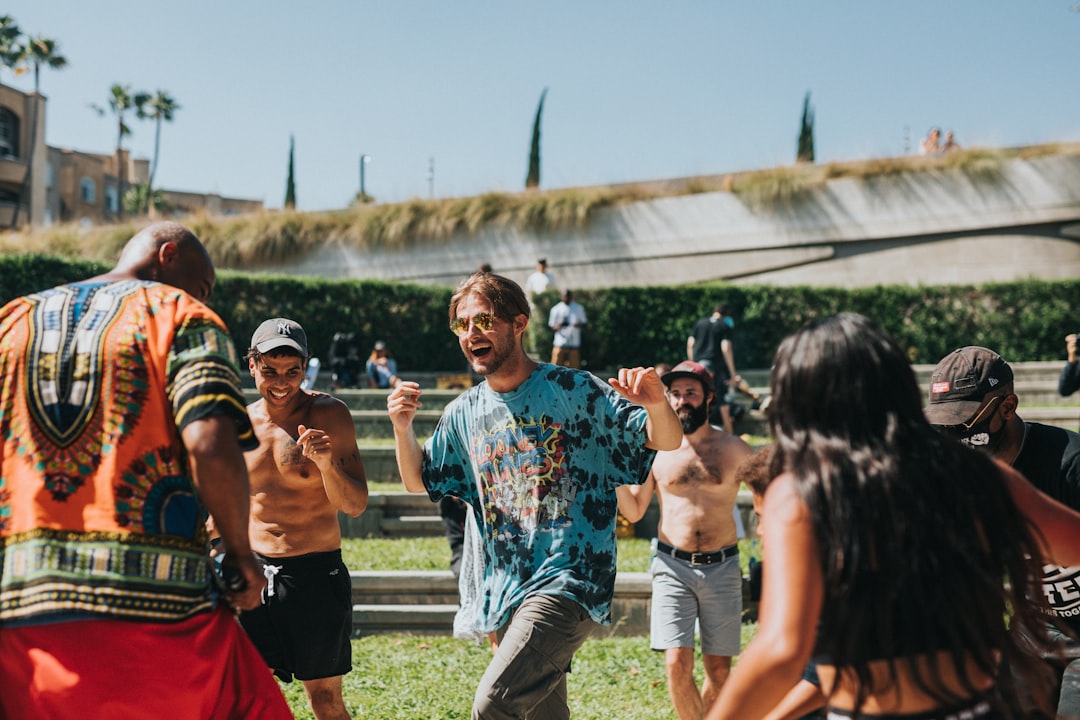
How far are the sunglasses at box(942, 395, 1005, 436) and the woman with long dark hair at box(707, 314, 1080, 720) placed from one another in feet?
4.40

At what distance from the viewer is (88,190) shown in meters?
63.6

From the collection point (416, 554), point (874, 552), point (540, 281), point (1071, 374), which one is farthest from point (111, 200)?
point (874, 552)

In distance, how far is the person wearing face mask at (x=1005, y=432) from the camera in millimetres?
3623

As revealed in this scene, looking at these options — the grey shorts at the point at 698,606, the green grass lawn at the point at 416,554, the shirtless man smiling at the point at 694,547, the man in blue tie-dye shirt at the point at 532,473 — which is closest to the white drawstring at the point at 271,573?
the man in blue tie-dye shirt at the point at 532,473

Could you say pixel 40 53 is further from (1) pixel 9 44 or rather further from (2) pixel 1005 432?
(2) pixel 1005 432

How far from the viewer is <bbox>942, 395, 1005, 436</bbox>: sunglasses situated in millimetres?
3629

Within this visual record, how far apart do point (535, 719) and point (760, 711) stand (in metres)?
2.19

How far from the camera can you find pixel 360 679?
6.83 m

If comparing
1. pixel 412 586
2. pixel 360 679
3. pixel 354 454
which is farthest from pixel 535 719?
pixel 412 586

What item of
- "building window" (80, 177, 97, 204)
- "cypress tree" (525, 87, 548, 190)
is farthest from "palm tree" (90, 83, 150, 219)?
"cypress tree" (525, 87, 548, 190)

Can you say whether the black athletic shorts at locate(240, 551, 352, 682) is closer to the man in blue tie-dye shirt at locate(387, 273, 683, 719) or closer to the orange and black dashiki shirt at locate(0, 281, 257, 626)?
the man in blue tie-dye shirt at locate(387, 273, 683, 719)

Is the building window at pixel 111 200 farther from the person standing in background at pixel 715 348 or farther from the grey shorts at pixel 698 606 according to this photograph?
the grey shorts at pixel 698 606

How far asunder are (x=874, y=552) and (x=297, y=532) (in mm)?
3362

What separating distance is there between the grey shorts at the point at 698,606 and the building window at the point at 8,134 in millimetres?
54332
